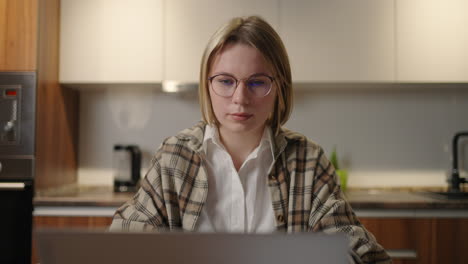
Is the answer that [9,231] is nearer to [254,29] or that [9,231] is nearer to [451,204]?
[254,29]

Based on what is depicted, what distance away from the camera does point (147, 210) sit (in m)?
1.03

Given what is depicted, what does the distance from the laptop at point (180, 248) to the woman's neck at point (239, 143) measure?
1.98 feet

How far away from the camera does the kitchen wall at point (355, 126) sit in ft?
8.16

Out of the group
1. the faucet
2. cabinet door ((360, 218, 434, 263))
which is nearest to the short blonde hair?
cabinet door ((360, 218, 434, 263))

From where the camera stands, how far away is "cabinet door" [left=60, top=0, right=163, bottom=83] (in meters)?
2.21

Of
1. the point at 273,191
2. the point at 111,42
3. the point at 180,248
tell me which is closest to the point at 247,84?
the point at 273,191

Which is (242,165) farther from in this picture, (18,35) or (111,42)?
(18,35)

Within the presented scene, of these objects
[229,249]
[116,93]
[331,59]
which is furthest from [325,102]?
[229,249]

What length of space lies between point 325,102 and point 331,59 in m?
0.40

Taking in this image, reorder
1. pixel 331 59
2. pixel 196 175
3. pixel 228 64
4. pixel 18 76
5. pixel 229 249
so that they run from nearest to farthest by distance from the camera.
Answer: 1. pixel 229 249
2. pixel 228 64
3. pixel 196 175
4. pixel 18 76
5. pixel 331 59

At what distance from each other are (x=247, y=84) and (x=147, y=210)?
0.42 meters

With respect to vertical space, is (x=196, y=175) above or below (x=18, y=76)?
below

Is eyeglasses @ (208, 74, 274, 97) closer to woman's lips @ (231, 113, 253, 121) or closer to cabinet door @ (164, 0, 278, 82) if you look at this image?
woman's lips @ (231, 113, 253, 121)

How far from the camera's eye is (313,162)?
1060 mm
